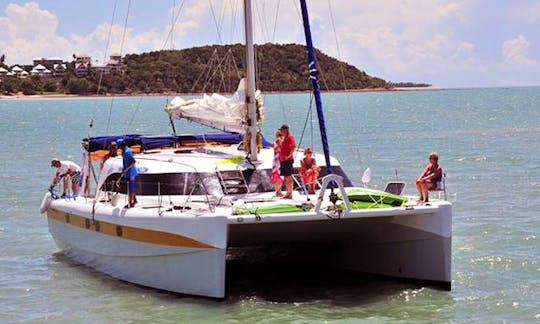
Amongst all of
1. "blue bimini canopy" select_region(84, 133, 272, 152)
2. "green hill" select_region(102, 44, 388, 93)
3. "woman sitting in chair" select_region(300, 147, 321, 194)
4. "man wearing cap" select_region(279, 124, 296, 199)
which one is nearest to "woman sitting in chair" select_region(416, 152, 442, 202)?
"woman sitting in chair" select_region(300, 147, 321, 194)

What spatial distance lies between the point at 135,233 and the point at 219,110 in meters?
3.75

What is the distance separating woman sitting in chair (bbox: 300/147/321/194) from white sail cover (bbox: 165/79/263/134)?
158 cm

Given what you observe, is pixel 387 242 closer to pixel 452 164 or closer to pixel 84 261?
pixel 84 261

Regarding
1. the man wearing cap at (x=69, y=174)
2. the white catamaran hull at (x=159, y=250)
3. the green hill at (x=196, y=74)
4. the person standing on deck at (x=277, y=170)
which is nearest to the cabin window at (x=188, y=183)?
the person standing on deck at (x=277, y=170)

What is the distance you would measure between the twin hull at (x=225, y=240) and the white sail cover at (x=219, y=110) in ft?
8.14

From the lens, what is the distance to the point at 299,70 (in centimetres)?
9794

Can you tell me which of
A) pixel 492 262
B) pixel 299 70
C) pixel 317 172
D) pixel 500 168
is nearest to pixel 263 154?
pixel 317 172

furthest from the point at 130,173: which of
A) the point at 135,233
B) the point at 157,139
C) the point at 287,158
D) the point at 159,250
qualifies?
the point at 157,139

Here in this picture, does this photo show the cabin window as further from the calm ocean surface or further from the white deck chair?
the white deck chair

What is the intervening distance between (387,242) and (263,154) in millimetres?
3025

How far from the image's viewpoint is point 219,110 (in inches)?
713

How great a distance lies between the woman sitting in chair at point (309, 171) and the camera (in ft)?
53.1

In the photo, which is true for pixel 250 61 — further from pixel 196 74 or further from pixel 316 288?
pixel 196 74

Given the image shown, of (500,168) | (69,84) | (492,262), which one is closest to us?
(492,262)
